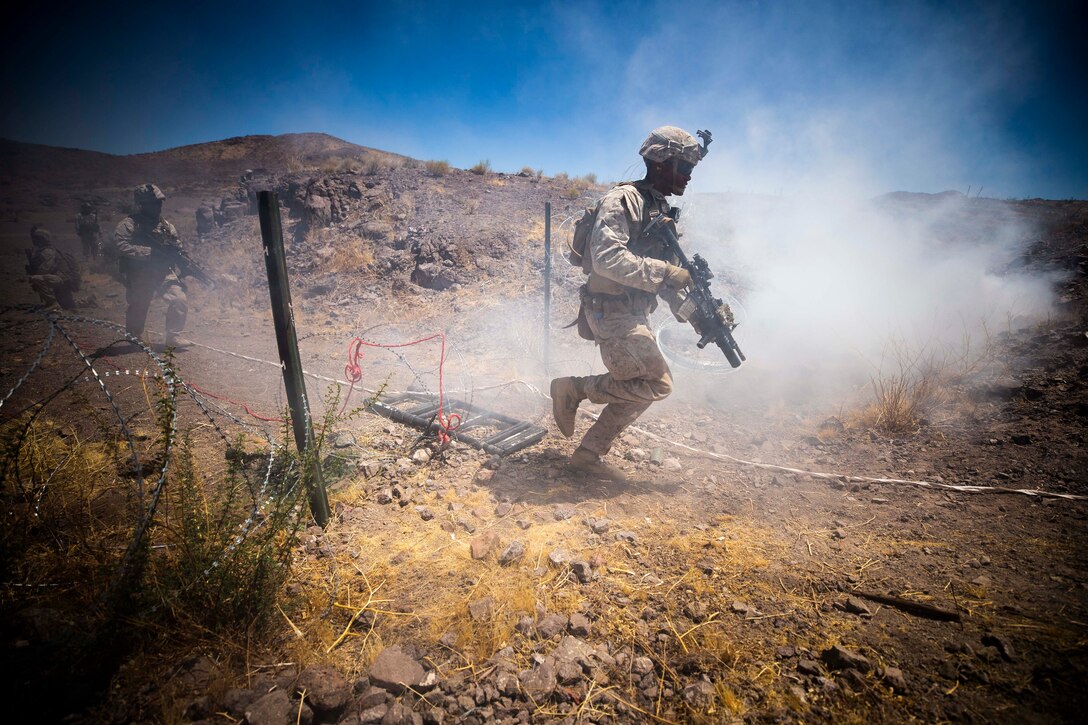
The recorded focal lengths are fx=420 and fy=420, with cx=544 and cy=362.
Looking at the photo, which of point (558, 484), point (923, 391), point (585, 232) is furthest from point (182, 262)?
point (923, 391)

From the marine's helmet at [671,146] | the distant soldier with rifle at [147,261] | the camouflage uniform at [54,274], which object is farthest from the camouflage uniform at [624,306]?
the camouflage uniform at [54,274]

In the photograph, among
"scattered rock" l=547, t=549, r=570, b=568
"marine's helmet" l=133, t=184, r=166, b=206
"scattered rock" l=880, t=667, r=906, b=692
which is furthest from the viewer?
"marine's helmet" l=133, t=184, r=166, b=206

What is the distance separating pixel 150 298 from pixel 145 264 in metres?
0.54

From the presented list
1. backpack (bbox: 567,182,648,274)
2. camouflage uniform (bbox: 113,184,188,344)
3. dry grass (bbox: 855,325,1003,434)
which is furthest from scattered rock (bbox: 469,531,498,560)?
camouflage uniform (bbox: 113,184,188,344)

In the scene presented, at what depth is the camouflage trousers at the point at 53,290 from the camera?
8.48 m

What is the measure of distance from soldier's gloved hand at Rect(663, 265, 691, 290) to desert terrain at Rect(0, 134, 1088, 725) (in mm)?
1480

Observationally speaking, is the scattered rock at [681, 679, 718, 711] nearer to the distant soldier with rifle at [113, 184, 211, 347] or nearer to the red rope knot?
the red rope knot

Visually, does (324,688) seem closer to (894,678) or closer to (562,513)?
(562,513)

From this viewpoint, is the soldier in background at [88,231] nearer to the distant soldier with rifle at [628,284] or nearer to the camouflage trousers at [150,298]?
the camouflage trousers at [150,298]

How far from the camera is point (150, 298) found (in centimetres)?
669

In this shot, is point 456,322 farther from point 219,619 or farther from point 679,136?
point 219,619

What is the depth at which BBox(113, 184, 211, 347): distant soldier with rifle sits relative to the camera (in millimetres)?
6449

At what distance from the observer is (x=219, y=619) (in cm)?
168

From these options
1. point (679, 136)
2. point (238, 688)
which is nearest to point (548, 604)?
point (238, 688)
